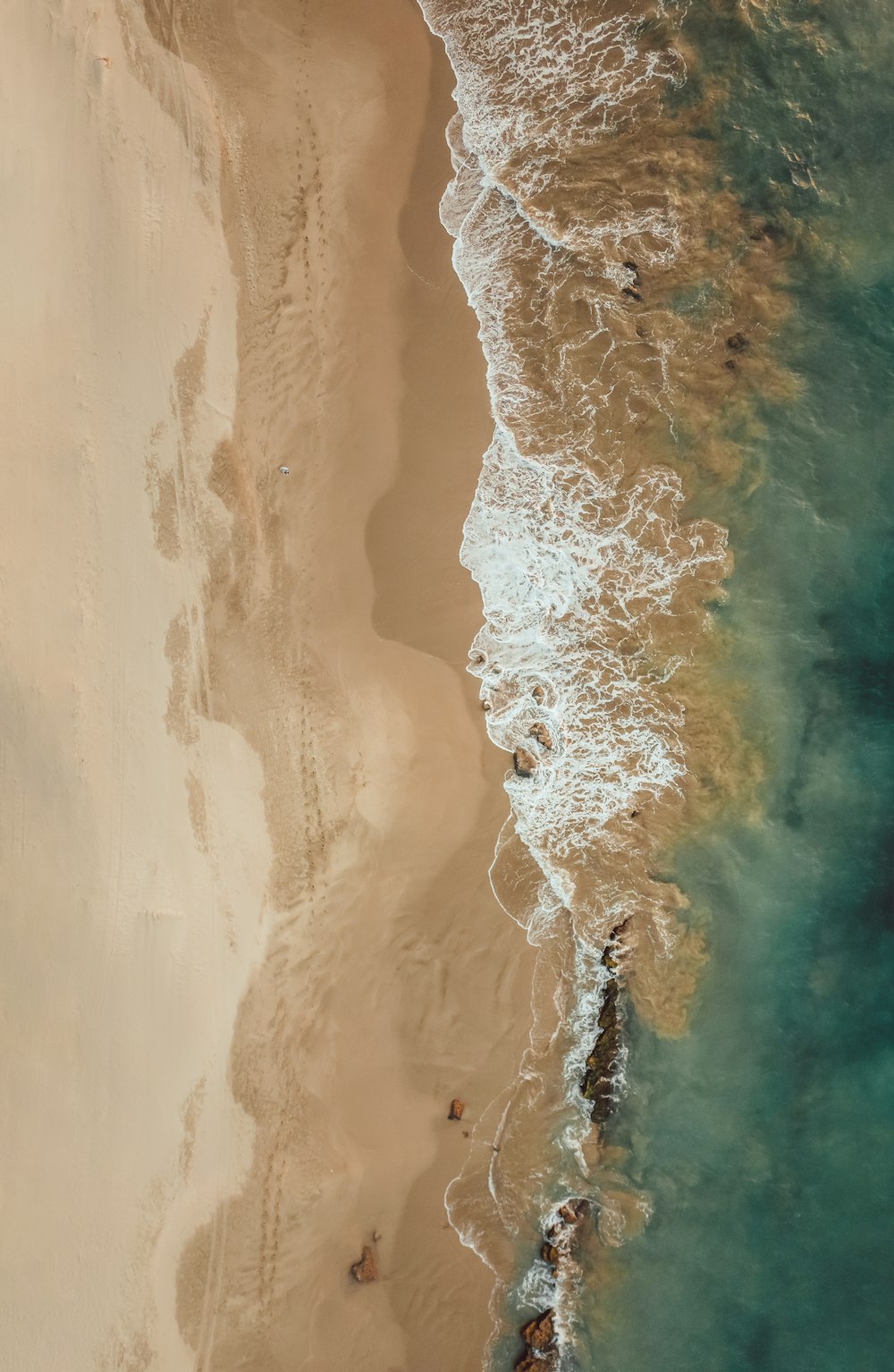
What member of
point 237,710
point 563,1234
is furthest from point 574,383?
point 563,1234

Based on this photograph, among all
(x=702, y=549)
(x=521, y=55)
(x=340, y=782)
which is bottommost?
(x=340, y=782)

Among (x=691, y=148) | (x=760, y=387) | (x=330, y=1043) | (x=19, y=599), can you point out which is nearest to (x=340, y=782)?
(x=330, y=1043)

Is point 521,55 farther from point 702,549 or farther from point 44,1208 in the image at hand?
point 44,1208

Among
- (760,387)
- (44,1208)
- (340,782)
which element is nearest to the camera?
(44,1208)

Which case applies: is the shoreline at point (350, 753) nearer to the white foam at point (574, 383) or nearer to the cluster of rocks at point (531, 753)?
the cluster of rocks at point (531, 753)

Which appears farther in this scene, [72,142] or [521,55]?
[521,55]

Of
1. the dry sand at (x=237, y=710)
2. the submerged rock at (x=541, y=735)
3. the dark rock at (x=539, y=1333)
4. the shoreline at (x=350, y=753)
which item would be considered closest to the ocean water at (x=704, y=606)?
the submerged rock at (x=541, y=735)

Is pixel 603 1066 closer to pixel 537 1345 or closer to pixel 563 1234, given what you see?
pixel 563 1234
